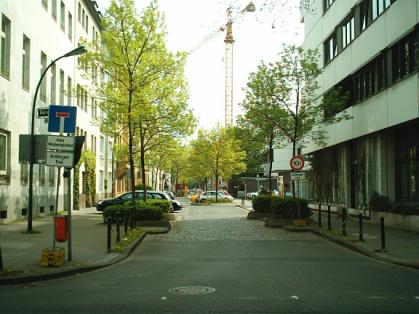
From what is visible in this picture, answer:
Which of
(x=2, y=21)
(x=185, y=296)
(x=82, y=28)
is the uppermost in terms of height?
(x=82, y=28)

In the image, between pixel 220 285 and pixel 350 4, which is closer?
pixel 220 285

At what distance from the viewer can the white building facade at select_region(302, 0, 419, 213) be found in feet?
73.8

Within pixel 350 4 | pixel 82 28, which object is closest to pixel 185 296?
pixel 350 4

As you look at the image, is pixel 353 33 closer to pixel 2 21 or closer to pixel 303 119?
pixel 303 119

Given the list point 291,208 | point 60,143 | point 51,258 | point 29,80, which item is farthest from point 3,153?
point 51,258

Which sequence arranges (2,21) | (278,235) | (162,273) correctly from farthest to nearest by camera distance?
(2,21)
(278,235)
(162,273)

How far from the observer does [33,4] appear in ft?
90.9

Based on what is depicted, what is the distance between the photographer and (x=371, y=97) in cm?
2662

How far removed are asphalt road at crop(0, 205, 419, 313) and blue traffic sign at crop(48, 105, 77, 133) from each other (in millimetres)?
3160

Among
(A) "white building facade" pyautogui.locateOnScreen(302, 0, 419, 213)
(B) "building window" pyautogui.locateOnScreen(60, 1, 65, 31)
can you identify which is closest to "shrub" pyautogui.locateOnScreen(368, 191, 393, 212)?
(A) "white building facade" pyautogui.locateOnScreen(302, 0, 419, 213)

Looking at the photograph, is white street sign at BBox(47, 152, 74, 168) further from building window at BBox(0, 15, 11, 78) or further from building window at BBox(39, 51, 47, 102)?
building window at BBox(39, 51, 47, 102)

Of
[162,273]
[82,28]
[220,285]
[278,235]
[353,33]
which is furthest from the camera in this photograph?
[82,28]

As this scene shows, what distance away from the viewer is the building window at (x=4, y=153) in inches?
925

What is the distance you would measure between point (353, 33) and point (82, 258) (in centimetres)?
2119
